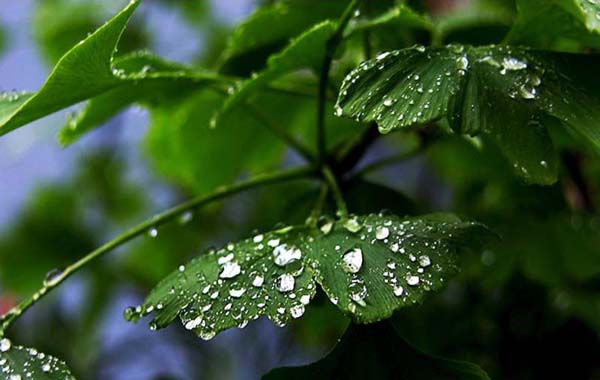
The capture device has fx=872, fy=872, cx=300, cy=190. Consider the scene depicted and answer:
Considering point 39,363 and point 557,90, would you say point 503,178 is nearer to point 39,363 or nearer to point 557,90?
point 557,90

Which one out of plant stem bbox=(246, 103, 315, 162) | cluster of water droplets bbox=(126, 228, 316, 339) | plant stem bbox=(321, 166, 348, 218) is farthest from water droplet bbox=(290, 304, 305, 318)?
plant stem bbox=(246, 103, 315, 162)

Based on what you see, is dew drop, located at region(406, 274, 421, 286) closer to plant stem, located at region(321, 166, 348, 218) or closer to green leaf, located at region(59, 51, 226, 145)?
plant stem, located at region(321, 166, 348, 218)

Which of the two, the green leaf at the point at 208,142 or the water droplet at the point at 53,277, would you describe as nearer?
the water droplet at the point at 53,277

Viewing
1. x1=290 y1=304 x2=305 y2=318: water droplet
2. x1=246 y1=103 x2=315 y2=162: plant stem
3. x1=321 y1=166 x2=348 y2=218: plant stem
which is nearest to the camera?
x1=290 y1=304 x2=305 y2=318: water droplet

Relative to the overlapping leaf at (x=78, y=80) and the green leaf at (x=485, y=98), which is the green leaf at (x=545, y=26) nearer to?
the green leaf at (x=485, y=98)

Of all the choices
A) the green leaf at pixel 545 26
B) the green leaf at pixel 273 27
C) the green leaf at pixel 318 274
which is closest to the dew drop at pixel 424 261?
the green leaf at pixel 318 274

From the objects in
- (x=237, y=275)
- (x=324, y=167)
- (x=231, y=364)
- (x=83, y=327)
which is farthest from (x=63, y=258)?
(x=237, y=275)
